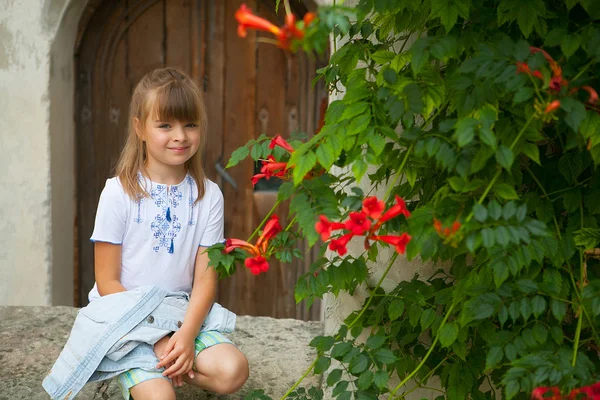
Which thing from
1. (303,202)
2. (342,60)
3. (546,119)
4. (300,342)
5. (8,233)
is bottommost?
(300,342)

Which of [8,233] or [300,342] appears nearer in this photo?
[300,342]

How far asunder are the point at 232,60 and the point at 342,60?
2031mm

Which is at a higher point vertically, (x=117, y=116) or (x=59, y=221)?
(x=117, y=116)

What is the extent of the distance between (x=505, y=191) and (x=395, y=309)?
571mm

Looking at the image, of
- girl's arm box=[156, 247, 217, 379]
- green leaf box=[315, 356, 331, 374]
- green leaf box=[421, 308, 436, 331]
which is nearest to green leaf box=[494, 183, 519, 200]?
green leaf box=[421, 308, 436, 331]

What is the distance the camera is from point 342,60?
1927 millimetres

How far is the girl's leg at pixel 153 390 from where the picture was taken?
206 cm

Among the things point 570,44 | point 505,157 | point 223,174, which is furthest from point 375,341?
point 223,174

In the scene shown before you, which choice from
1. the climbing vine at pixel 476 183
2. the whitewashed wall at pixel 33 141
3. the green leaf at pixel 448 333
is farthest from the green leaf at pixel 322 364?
the whitewashed wall at pixel 33 141

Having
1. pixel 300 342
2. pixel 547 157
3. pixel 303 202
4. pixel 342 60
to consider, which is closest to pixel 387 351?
pixel 303 202

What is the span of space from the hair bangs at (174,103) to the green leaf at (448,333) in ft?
3.40

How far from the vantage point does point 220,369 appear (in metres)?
2.17

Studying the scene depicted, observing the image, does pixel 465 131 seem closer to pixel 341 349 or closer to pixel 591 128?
pixel 591 128

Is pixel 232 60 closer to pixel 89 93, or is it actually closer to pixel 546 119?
pixel 89 93
